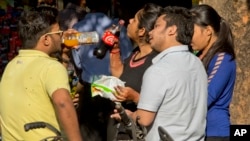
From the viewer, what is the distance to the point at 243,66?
6.48m

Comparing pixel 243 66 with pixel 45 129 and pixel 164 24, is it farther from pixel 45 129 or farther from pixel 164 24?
pixel 45 129

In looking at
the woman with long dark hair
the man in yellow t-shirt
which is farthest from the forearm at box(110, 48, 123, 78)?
the man in yellow t-shirt

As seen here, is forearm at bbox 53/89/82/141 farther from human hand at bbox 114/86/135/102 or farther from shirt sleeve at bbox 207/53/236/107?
shirt sleeve at bbox 207/53/236/107

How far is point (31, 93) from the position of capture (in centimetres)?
469

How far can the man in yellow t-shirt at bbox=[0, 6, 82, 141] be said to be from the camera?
4598mm

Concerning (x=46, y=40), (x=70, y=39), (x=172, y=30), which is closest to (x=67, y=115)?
(x=46, y=40)

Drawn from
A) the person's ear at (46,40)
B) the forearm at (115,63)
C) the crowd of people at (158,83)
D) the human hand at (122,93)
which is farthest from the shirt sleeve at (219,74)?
the person's ear at (46,40)

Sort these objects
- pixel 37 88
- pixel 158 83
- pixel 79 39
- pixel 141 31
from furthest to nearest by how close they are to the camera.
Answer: pixel 79 39 < pixel 141 31 < pixel 37 88 < pixel 158 83

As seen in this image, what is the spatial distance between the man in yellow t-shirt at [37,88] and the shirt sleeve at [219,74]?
106cm

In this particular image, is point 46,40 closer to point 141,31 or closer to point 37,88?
point 37,88

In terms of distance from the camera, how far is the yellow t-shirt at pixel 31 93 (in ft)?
15.3

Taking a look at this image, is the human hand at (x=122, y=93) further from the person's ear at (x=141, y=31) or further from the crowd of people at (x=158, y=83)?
the person's ear at (x=141, y=31)

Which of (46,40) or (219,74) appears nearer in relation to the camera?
(46,40)

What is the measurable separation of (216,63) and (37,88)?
134 centimetres
